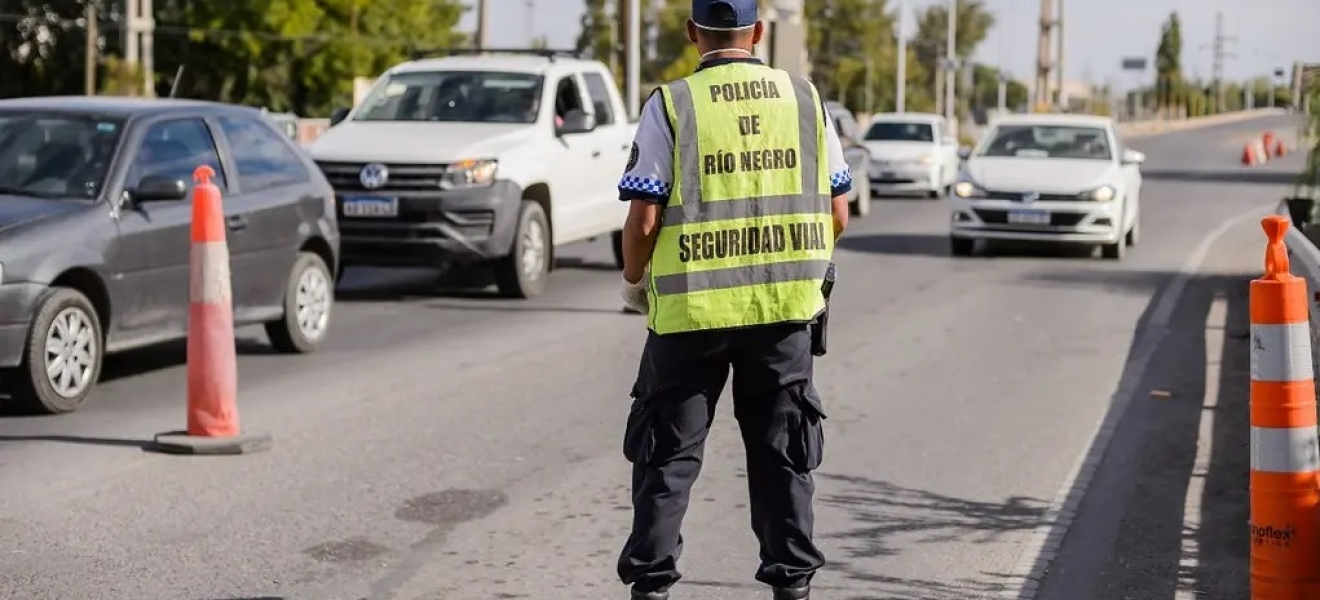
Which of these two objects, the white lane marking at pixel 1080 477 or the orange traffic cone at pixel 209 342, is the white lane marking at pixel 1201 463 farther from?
the orange traffic cone at pixel 209 342

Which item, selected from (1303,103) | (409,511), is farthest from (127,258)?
(1303,103)

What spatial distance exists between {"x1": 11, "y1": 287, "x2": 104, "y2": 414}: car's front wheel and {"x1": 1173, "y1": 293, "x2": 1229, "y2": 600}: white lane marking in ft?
16.7

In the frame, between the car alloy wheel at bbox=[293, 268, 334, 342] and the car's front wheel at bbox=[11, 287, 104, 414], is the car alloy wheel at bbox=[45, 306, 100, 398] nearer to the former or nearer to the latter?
the car's front wheel at bbox=[11, 287, 104, 414]

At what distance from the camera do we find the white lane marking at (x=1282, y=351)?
5.43m

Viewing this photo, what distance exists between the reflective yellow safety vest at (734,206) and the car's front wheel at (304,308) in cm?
710

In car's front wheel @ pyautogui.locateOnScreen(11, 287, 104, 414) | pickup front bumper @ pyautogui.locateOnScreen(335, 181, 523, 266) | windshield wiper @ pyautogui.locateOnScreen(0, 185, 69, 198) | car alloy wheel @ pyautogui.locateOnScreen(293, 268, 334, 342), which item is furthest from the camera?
pickup front bumper @ pyautogui.locateOnScreen(335, 181, 523, 266)

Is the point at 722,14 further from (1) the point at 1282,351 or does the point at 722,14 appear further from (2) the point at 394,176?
(2) the point at 394,176

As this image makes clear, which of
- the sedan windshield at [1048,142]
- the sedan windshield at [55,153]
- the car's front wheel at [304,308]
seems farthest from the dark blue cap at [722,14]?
the sedan windshield at [1048,142]

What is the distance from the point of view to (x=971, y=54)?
454 feet

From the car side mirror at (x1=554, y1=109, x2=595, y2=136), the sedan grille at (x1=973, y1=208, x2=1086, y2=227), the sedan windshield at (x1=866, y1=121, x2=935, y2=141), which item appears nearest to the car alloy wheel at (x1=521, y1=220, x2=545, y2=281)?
the car side mirror at (x1=554, y1=109, x2=595, y2=136)

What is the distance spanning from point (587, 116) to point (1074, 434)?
7.37 metres

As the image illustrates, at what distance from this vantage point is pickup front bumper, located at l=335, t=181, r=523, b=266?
Result: 50.8 feet

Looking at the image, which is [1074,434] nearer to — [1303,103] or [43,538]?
[43,538]

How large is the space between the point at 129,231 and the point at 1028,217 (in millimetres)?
12284
